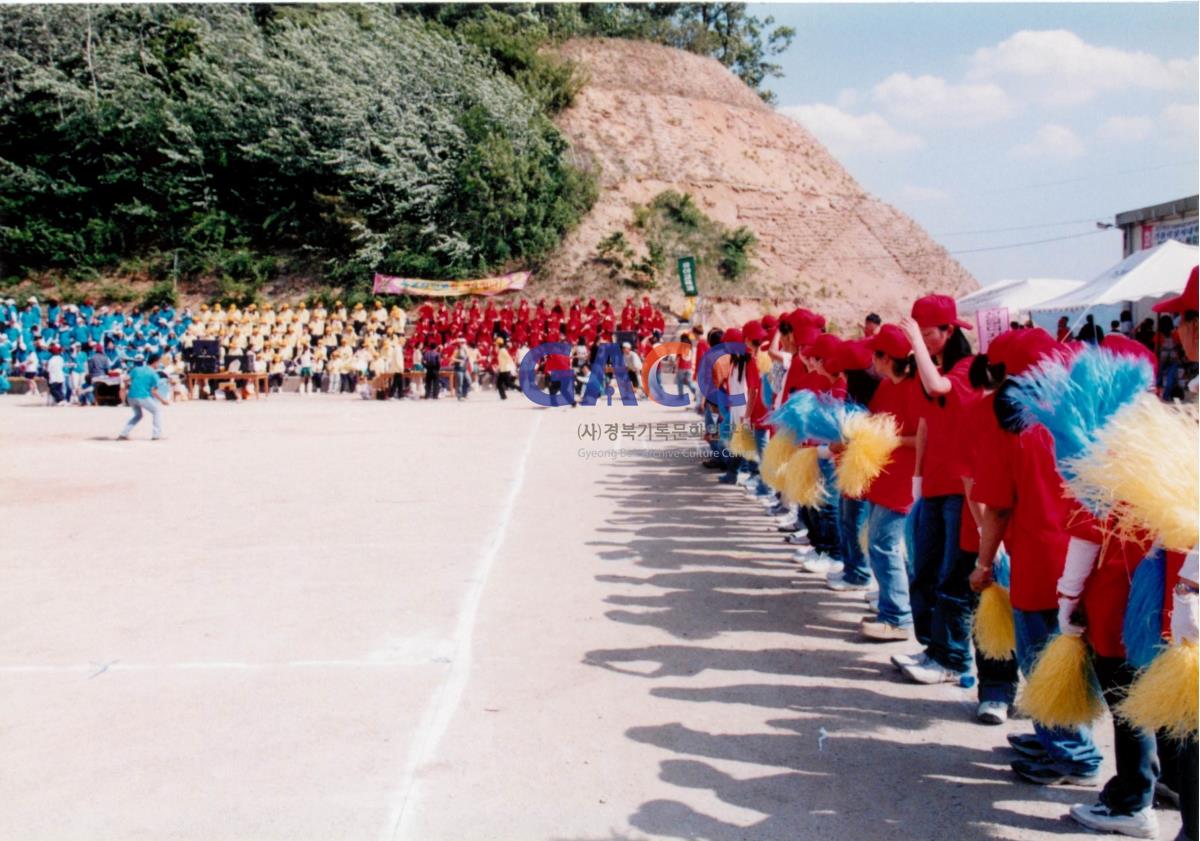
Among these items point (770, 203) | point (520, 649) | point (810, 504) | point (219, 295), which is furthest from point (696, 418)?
point (770, 203)

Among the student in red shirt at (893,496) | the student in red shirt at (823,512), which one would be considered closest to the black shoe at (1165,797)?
the student in red shirt at (893,496)

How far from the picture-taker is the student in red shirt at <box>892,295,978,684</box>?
15.1 feet

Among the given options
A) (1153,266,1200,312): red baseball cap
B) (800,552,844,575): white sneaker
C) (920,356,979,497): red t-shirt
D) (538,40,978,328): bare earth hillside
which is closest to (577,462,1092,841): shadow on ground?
(800,552,844,575): white sneaker

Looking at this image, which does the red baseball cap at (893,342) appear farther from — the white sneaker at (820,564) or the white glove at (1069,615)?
the white sneaker at (820,564)

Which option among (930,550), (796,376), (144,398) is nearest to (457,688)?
(930,550)

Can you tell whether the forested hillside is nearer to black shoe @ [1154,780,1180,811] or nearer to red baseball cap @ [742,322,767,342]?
red baseball cap @ [742,322,767,342]

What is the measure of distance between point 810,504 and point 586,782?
3.56 meters

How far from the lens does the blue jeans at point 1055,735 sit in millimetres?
3703

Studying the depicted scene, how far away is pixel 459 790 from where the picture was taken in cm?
363

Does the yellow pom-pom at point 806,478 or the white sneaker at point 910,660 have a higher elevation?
the yellow pom-pom at point 806,478

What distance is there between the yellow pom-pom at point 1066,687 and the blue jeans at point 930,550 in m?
1.25

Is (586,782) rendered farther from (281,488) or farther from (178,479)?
(178,479)

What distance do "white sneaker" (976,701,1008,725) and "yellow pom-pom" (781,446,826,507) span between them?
2480 millimetres

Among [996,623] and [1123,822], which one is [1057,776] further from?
[996,623]
